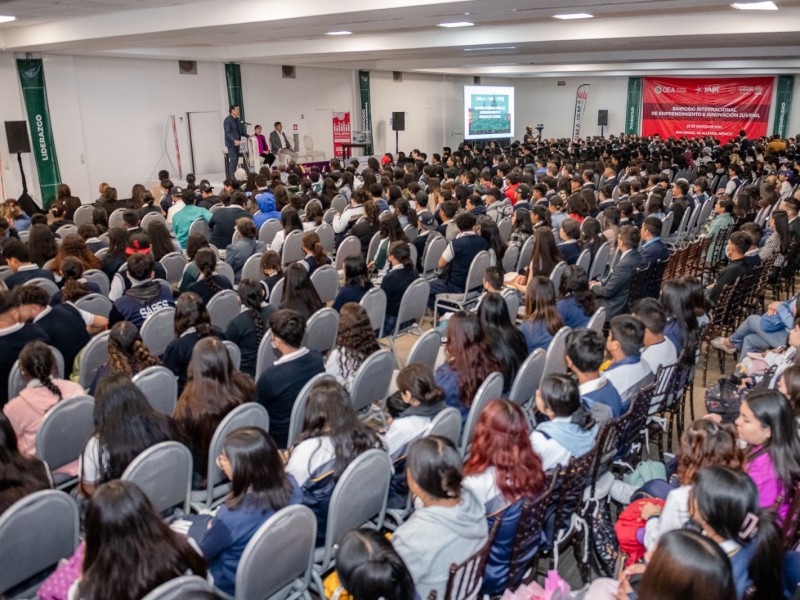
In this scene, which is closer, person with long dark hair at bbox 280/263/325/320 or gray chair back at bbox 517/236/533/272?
person with long dark hair at bbox 280/263/325/320

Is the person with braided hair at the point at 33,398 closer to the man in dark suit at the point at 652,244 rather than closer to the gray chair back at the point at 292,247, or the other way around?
the gray chair back at the point at 292,247

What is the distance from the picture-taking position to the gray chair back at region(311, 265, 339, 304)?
6109mm

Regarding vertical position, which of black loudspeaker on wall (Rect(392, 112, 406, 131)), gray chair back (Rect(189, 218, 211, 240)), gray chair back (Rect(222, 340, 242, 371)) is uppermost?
black loudspeaker on wall (Rect(392, 112, 406, 131))

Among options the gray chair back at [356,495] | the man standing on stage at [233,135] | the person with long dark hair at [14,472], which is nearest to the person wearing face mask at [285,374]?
the gray chair back at [356,495]

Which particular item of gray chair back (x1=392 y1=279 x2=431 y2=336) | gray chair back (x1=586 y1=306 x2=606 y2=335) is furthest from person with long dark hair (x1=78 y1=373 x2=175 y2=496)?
gray chair back (x1=586 y1=306 x2=606 y2=335)

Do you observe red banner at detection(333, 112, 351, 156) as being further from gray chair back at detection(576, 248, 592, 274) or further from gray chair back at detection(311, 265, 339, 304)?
gray chair back at detection(311, 265, 339, 304)

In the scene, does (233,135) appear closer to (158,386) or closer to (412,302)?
(412,302)

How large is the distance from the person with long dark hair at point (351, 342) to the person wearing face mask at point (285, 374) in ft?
1.14

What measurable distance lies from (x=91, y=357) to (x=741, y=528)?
3826 mm

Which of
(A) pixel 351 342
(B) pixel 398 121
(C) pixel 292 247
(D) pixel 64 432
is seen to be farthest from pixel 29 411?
(B) pixel 398 121

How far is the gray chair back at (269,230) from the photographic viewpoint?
840cm

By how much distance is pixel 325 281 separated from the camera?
6.23 metres

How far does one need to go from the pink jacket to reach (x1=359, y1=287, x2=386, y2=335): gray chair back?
7.71ft

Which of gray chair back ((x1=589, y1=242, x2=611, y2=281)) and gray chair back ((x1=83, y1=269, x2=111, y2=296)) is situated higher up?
gray chair back ((x1=83, y1=269, x2=111, y2=296))
